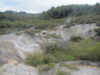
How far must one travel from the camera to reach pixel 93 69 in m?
9.38

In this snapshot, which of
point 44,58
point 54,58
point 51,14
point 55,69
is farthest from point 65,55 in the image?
point 51,14

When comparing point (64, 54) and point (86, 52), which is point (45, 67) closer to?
point (64, 54)

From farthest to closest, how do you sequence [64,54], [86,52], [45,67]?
1. [64,54]
2. [86,52]
3. [45,67]

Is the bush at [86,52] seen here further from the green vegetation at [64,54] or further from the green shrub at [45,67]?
the green shrub at [45,67]

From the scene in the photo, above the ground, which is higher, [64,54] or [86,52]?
[86,52]

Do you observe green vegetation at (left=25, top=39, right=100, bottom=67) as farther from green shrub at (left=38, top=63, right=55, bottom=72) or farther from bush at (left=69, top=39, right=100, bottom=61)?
green shrub at (left=38, top=63, right=55, bottom=72)

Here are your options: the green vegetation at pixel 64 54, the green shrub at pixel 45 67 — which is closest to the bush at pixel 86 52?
the green vegetation at pixel 64 54

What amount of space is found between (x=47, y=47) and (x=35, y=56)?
7.77ft

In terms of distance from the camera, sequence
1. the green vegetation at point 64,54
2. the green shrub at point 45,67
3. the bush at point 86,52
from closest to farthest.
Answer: the green shrub at point 45,67
the green vegetation at point 64,54
the bush at point 86,52

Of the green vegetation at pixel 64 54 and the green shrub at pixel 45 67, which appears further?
the green vegetation at pixel 64 54

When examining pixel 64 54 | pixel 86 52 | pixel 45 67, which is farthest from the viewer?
pixel 64 54

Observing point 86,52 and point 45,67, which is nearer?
point 45,67

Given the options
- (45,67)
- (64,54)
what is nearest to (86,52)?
(64,54)

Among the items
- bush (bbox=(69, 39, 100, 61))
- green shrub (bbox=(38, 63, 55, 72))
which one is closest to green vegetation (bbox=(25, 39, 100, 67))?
bush (bbox=(69, 39, 100, 61))
